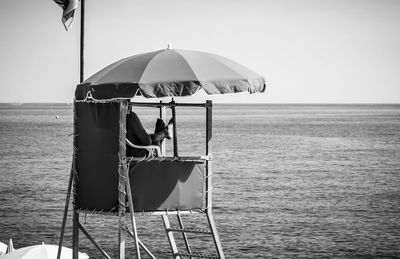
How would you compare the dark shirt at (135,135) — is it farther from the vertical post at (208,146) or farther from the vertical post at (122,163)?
the vertical post at (208,146)

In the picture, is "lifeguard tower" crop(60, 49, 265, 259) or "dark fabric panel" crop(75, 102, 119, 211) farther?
"dark fabric panel" crop(75, 102, 119, 211)

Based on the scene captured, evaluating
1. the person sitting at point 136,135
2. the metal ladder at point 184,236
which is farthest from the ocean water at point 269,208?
the person sitting at point 136,135

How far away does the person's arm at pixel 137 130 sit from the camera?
11883 millimetres

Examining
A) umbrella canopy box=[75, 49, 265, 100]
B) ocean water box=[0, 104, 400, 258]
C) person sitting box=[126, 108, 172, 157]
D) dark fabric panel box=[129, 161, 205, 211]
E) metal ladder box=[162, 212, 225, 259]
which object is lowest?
ocean water box=[0, 104, 400, 258]

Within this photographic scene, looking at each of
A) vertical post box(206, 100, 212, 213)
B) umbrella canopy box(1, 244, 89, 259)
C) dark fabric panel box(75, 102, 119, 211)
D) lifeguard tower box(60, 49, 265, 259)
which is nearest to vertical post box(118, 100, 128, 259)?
lifeguard tower box(60, 49, 265, 259)

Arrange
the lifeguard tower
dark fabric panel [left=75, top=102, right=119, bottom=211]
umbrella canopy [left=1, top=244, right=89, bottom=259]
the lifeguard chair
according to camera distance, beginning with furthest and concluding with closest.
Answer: umbrella canopy [left=1, top=244, right=89, bottom=259], dark fabric panel [left=75, top=102, right=119, bottom=211], the lifeguard chair, the lifeguard tower

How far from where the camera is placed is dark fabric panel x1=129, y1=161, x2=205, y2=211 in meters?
11.8

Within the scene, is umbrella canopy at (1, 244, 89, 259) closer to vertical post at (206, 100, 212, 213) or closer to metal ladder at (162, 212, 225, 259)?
metal ladder at (162, 212, 225, 259)

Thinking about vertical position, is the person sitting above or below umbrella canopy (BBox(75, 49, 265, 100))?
below

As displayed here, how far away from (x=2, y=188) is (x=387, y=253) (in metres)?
21.3

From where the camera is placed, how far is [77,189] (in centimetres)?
1248

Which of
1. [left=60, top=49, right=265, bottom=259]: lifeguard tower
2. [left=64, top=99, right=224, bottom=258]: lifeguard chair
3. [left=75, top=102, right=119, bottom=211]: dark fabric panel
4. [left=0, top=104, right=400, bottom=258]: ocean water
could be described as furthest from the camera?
[left=0, top=104, right=400, bottom=258]: ocean water

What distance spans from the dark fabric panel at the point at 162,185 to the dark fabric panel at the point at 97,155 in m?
0.29

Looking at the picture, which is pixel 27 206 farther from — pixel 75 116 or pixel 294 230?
pixel 75 116
